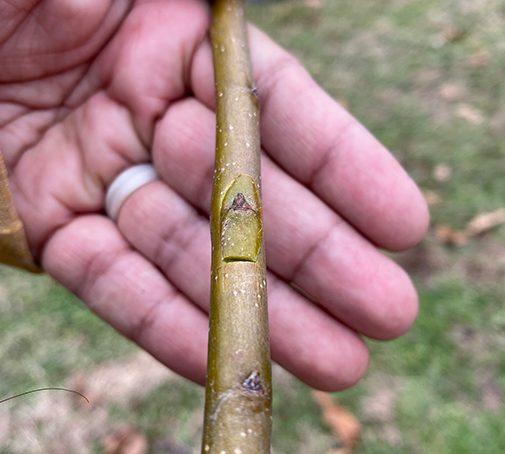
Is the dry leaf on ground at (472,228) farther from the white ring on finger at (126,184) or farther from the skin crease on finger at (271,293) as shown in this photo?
the white ring on finger at (126,184)

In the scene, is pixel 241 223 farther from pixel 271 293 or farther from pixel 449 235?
pixel 449 235

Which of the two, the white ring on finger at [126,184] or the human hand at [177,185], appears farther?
the white ring on finger at [126,184]

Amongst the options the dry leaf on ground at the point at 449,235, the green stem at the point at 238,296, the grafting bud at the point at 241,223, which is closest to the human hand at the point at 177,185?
the green stem at the point at 238,296

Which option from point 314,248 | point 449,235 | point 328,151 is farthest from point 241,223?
point 449,235

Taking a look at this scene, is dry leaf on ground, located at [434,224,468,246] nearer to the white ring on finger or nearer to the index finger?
the index finger

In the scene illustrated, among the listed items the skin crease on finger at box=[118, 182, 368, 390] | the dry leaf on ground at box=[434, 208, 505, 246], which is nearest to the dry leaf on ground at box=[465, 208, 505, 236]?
the dry leaf on ground at box=[434, 208, 505, 246]

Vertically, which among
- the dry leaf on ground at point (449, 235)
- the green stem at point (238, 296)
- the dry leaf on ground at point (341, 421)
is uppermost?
the green stem at point (238, 296)

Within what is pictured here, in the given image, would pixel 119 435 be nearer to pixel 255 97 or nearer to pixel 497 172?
pixel 255 97
